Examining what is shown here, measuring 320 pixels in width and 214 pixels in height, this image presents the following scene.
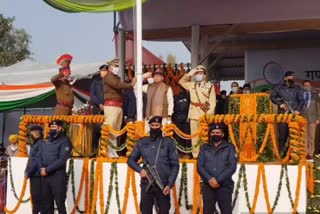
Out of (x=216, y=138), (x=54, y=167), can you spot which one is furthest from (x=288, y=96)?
(x=54, y=167)

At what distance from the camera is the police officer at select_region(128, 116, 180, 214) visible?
22.0 feet

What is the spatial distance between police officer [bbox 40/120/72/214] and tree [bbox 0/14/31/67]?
2728 centimetres

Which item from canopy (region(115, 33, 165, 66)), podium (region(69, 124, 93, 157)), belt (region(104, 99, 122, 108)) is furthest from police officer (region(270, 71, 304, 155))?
canopy (region(115, 33, 165, 66))

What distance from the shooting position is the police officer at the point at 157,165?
6.70 meters

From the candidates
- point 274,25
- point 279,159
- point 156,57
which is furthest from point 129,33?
point 279,159

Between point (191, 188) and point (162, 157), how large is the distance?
130cm

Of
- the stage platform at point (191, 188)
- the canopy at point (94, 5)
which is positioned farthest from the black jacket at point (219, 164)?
the canopy at point (94, 5)

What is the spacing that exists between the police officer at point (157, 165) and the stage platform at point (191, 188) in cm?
113

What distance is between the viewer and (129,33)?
14688mm

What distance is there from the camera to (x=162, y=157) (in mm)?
6781

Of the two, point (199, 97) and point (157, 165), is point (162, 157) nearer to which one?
point (157, 165)

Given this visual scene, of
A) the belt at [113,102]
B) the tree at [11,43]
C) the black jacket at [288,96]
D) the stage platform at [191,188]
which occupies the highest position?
the tree at [11,43]


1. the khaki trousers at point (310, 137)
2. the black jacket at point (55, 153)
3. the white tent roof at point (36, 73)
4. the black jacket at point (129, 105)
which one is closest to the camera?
the black jacket at point (55, 153)

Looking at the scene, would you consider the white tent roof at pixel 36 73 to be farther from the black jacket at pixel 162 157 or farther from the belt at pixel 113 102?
the black jacket at pixel 162 157
